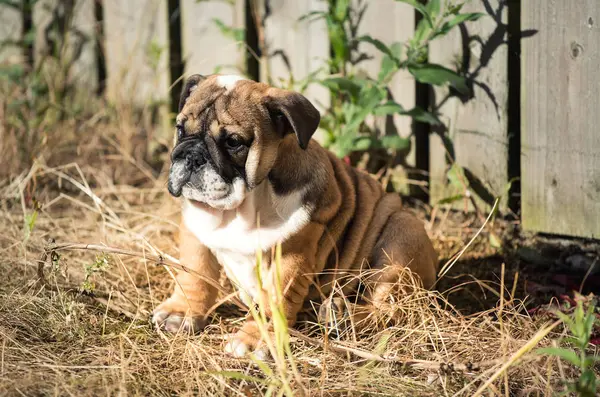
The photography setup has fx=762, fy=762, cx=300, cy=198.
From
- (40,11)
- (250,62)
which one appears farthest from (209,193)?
(40,11)

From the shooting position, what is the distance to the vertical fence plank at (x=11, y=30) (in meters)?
7.37

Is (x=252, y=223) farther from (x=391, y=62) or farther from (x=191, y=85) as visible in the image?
(x=391, y=62)

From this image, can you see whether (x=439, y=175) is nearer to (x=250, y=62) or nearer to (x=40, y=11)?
(x=250, y=62)

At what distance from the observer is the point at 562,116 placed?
173 inches

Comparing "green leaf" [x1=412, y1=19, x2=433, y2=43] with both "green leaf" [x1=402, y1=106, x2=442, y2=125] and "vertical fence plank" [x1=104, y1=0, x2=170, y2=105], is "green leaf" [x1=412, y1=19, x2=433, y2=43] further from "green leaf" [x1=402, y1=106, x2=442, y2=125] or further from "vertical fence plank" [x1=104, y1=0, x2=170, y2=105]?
"vertical fence plank" [x1=104, y1=0, x2=170, y2=105]

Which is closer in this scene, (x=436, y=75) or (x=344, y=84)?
(x=436, y=75)

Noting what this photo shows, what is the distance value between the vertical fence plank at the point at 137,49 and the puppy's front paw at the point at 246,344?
11.9 ft

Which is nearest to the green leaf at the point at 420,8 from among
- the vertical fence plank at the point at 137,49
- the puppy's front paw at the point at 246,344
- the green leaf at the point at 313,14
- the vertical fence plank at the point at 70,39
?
the green leaf at the point at 313,14

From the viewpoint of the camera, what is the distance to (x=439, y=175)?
5184 millimetres

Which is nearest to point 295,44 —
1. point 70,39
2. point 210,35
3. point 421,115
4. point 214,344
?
point 210,35

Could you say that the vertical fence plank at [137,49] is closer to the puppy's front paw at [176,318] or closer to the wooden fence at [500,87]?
the wooden fence at [500,87]

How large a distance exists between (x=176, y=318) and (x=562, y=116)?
8.06 feet

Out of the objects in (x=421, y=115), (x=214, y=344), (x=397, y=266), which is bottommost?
(x=214, y=344)

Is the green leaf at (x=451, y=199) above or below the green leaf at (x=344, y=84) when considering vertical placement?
below
